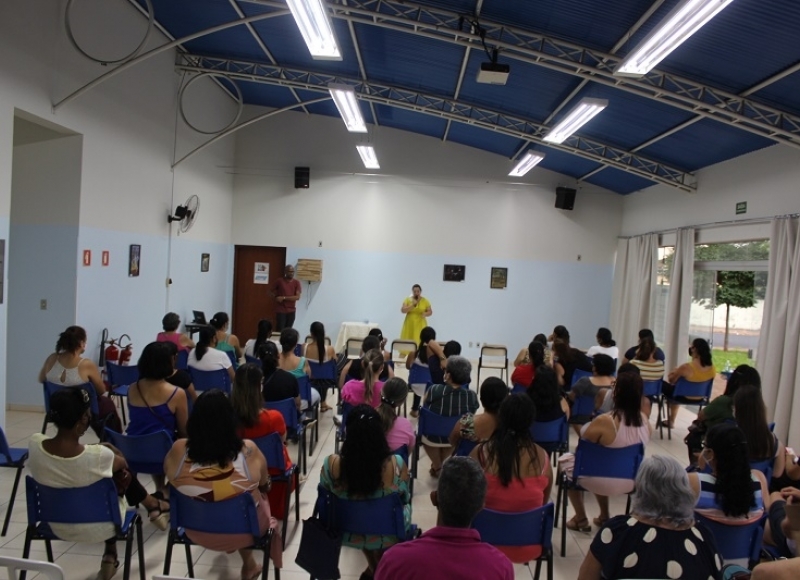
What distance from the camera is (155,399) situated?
10.9 feet

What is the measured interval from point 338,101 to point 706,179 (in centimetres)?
526

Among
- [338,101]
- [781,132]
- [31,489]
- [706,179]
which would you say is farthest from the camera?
[706,179]

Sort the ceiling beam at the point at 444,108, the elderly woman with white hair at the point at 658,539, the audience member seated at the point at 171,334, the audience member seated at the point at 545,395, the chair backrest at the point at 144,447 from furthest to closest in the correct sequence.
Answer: the ceiling beam at the point at 444,108 → the audience member seated at the point at 171,334 → the audience member seated at the point at 545,395 → the chair backrest at the point at 144,447 → the elderly woman with white hair at the point at 658,539

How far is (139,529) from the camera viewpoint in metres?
2.54

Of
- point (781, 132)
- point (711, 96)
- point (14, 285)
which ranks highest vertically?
point (711, 96)

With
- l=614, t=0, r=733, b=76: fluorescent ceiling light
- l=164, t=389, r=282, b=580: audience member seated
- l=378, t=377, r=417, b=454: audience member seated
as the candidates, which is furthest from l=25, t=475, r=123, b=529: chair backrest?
l=614, t=0, r=733, b=76: fluorescent ceiling light

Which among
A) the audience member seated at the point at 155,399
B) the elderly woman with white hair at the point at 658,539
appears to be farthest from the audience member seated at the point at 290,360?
the elderly woman with white hair at the point at 658,539

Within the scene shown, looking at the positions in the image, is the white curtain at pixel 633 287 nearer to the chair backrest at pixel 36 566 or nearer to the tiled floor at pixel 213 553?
the tiled floor at pixel 213 553

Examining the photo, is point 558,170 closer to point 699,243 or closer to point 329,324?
point 699,243

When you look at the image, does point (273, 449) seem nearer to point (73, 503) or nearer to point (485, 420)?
point (73, 503)

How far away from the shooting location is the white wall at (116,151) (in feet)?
15.9

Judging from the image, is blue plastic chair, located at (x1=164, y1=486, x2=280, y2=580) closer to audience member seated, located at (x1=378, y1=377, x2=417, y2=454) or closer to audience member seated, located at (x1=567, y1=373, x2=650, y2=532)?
audience member seated, located at (x1=378, y1=377, x2=417, y2=454)

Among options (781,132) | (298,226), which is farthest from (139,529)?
(298,226)

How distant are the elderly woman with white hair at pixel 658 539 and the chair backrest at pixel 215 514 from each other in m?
1.41
